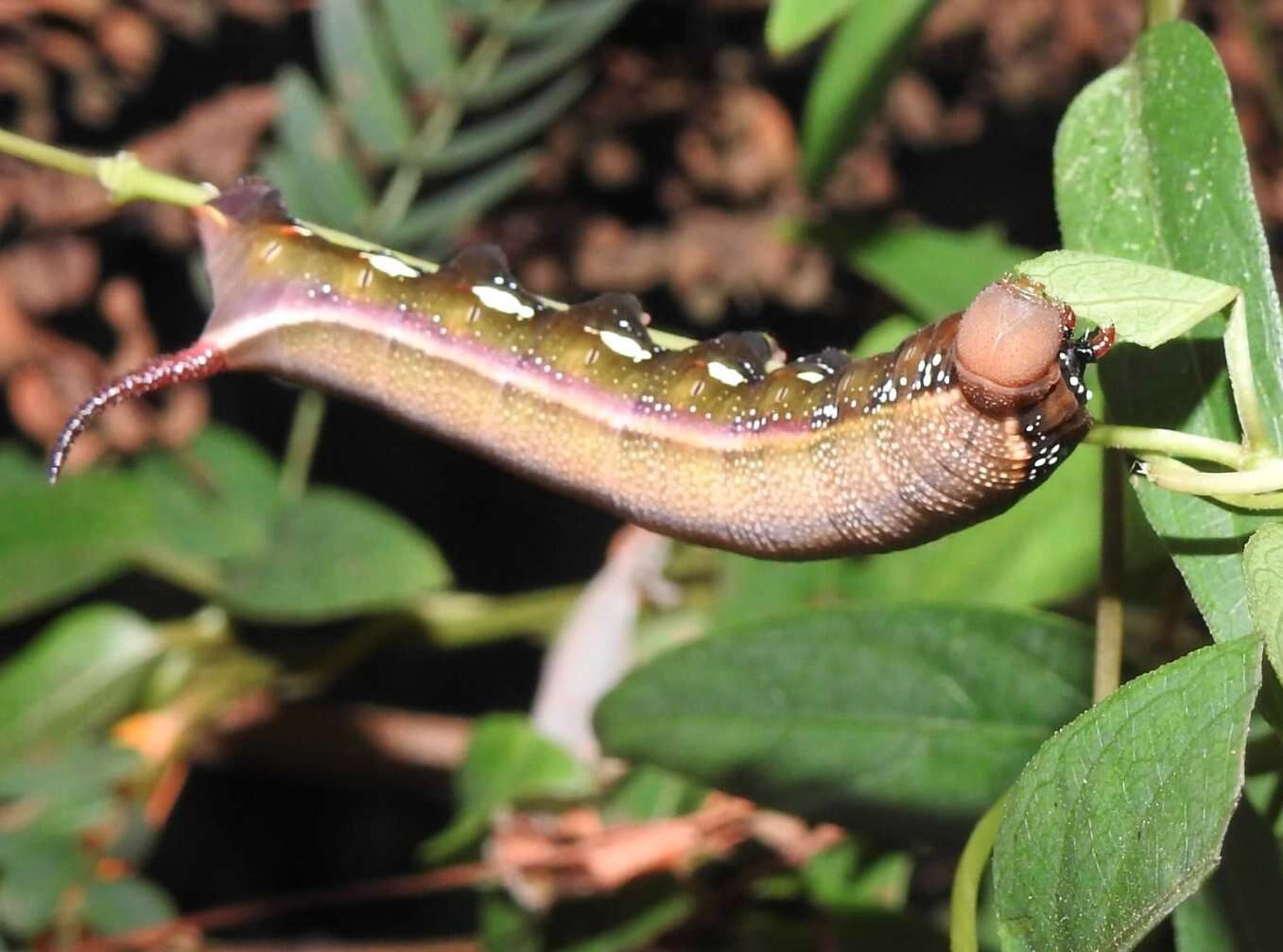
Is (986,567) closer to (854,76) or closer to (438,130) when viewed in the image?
(854,76)

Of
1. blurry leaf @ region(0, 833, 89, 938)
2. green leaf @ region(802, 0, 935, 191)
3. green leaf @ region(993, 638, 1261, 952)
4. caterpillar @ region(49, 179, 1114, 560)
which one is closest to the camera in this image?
green leaf @ region(993, 638, 1261, 952)

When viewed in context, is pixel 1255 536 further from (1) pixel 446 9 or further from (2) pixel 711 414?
(1) pixel 446 9

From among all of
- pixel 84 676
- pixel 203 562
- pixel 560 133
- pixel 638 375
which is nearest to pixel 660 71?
pixel 560 133

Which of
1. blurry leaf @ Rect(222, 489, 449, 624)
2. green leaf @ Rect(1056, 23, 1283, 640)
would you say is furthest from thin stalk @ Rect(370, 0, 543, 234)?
green leaf @ Rect(1056, 23, 1283, 640)

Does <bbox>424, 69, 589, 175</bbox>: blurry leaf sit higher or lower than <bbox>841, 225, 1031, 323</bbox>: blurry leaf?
higher

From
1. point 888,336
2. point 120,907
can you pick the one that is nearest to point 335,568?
point 120,907

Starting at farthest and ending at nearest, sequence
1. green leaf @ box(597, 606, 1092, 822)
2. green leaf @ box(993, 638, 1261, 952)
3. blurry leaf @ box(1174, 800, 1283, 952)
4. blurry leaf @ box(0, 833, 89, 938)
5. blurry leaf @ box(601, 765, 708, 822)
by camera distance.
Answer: blurry leaf @ box(601, 765, 708, 822) → blurry leaf @ box(0, 833, 89, 938) → green leaf @ box(597, 606, 1092, 822) → blurry leaf @ box(1174, 800, 1283, 952) → green leaf @ box(993, 638, 1261, 952)

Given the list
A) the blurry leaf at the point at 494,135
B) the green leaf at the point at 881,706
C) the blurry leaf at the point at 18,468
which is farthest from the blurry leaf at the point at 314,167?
the green leaf at the point at 881,706

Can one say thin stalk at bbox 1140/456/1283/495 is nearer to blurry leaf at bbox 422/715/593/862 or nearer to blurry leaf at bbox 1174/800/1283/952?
blurry leaf at bbox 1174/800/1283/952
